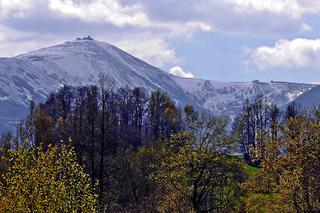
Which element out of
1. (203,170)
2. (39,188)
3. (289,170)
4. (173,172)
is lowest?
(173,172)

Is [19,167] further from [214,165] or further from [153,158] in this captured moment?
[153,158]

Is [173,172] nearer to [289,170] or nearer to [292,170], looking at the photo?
[289,170]

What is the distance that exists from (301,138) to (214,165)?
12.3m

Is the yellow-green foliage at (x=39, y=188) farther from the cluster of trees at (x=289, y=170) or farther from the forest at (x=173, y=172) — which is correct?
the cluster of trees at (x=289, y=170)

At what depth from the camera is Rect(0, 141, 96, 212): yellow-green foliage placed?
3108cm

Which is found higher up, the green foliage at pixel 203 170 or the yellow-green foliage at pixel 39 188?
the yellow-green foliage at pixel 39 188

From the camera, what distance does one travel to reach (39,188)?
31.4 meters

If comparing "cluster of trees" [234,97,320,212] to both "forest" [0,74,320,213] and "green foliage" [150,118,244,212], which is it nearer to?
"forest" [0,74,320,213]

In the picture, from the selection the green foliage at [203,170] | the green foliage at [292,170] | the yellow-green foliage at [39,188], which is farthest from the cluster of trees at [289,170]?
the yellow-green foliage at [39,188]

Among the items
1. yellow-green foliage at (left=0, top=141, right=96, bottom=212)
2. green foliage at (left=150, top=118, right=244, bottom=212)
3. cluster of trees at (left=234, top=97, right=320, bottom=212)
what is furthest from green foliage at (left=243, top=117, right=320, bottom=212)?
yellow-green foliage at (left=0, top=141, right=96, bottom=212)

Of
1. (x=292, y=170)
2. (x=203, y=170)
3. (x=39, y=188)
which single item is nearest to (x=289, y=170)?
(x=292, y=170)

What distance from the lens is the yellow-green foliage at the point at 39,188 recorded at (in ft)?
102

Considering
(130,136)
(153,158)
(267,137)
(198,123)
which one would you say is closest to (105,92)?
(153,158)

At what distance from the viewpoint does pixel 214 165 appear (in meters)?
61.4
